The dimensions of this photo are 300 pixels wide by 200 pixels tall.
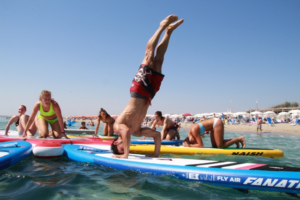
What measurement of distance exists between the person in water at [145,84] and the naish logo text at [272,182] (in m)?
1.83

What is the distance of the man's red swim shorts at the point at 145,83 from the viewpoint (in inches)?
129

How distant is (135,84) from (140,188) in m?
1.56

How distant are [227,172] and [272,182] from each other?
508 mm

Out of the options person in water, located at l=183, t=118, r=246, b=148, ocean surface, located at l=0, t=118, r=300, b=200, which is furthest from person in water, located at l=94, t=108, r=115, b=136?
ocean surface, located at l=0, t=118, r=300, b=200

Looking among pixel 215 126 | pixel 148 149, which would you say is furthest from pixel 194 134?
pixel 148 149

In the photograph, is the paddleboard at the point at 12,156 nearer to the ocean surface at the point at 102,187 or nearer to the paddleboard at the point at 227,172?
the ocean surface at the point at 102,187

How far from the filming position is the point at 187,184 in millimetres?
2832

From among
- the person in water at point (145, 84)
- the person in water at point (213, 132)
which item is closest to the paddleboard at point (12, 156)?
the person in water at point (145, 84)

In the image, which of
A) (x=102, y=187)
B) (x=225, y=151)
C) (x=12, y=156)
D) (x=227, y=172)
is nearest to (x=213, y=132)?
(x=225, y=151)

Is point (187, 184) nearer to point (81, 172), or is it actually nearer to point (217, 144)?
point (81, 172)

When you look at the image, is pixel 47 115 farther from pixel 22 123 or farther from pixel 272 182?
pixel 272 182

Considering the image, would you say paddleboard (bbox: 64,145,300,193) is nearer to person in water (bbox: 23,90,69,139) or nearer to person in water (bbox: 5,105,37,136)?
person in water (bbox: 23,90,69,139)

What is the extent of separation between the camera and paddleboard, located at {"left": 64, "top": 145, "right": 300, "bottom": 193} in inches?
96.5

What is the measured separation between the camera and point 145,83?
3.30 m
